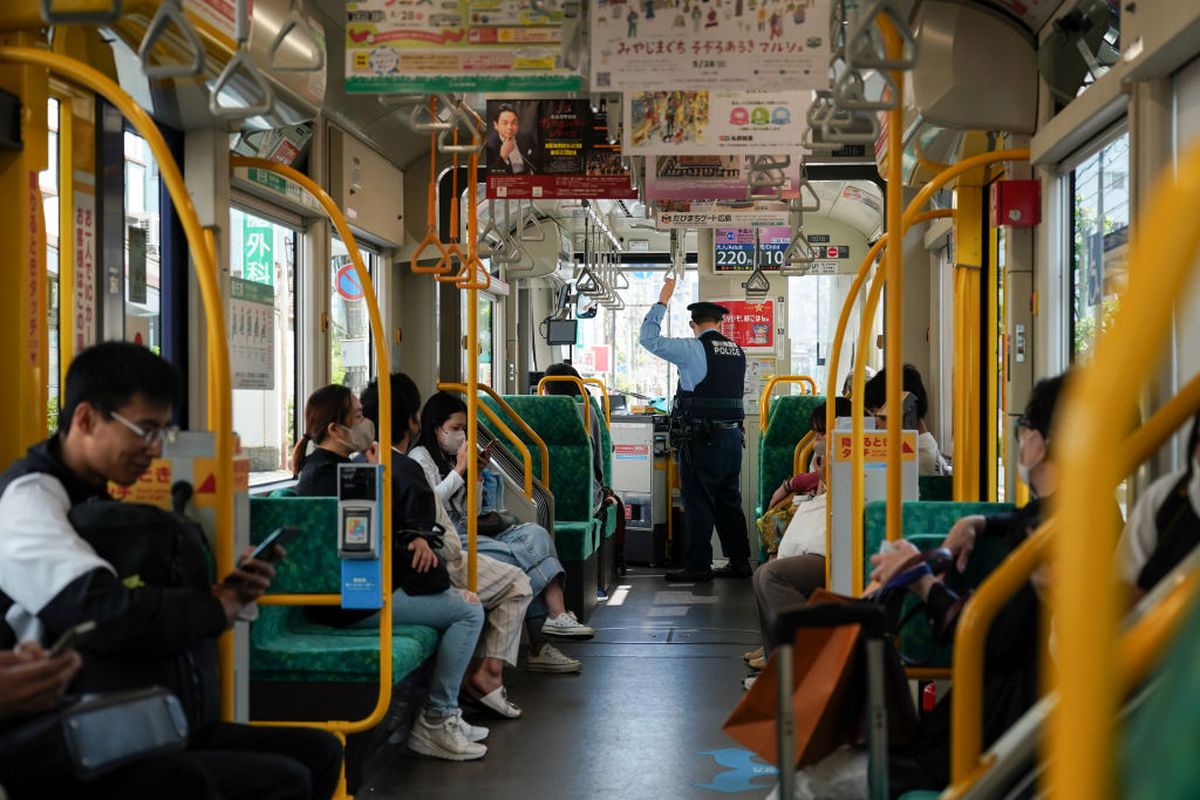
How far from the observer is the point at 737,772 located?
4660 millimetres

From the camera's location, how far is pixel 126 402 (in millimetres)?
2631

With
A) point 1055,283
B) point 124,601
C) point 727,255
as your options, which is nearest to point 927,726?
point 124,601

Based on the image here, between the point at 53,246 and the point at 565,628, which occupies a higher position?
the point at 53,246

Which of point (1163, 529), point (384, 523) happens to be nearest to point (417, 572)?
point (384, 523)

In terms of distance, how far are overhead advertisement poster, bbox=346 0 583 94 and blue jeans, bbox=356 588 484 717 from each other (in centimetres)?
192

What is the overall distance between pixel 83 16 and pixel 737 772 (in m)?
3.27

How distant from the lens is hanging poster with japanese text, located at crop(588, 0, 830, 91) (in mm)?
3836

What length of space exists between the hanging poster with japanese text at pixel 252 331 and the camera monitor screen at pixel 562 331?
7.64m

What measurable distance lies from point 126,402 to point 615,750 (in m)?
2.87

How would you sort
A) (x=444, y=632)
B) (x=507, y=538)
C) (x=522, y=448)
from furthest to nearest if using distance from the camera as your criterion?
(x=522, y=448) → (x=507, y=538) → (x=444, y=632)

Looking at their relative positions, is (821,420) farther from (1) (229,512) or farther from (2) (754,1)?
(1) (229,512)

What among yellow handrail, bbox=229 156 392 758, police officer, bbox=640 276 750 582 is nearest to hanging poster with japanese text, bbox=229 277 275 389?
yellow handrail, bbox=229 156 392 758

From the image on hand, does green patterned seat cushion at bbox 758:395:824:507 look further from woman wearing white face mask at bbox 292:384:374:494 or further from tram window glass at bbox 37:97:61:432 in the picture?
tram window glass at bbox 37:97:61:432

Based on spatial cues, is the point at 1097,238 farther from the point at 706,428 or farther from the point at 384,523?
the point at 706,428
